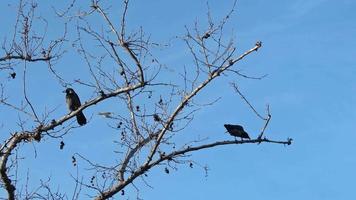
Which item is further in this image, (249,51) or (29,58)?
(29,58)

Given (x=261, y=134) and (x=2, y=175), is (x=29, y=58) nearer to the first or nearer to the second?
(x=2, y=175)

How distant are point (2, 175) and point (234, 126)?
268 cm

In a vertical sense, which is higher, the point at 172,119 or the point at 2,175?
the point at 172,119

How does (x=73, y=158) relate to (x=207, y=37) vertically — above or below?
below

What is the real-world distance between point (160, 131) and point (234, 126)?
0.88 meters

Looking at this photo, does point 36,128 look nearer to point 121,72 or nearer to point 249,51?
point 121,72

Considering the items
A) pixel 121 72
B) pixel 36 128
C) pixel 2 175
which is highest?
pixel 121 72

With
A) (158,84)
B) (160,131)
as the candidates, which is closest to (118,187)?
(160,131)

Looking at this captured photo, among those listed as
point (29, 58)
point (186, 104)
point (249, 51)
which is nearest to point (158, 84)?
point (186, 104)

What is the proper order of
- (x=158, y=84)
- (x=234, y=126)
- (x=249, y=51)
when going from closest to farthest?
(x=249, y=51) < (x=158, y=84) < (x=234, y=126)

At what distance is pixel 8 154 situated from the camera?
7.45m

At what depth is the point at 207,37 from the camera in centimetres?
757

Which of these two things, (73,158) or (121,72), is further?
(73,158)

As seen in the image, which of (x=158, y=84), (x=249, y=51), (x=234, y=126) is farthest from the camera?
(x=234, y=126)
